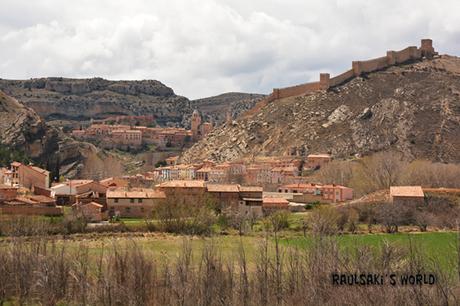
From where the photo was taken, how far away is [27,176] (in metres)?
58.3

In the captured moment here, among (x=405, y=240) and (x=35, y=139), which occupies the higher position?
(x=35, y=139)

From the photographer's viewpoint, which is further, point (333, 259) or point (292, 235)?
point (292, 235)

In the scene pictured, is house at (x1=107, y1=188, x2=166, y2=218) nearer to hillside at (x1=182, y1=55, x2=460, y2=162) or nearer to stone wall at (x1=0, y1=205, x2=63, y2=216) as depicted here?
stone wall at (x1=0, y1=205, x2=63, y2=216)

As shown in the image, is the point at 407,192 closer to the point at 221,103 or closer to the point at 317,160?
the point at 317,160

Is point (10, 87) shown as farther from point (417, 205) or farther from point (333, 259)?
point (333, 259)

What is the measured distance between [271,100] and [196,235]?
59.5 metres

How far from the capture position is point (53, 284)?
23.5 metres

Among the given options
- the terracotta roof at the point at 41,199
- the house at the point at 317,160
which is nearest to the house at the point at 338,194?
the house at the point at 317,160

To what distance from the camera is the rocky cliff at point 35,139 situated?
275 ft

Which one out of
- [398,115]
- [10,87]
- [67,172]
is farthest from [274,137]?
[10,87]

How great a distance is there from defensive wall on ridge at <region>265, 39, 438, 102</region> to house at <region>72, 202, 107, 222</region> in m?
52.0

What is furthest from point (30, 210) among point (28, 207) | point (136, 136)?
point (136, 136)

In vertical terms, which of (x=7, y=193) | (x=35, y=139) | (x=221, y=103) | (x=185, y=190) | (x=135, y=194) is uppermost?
(x=221, y=103)

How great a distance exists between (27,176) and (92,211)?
14.1m
